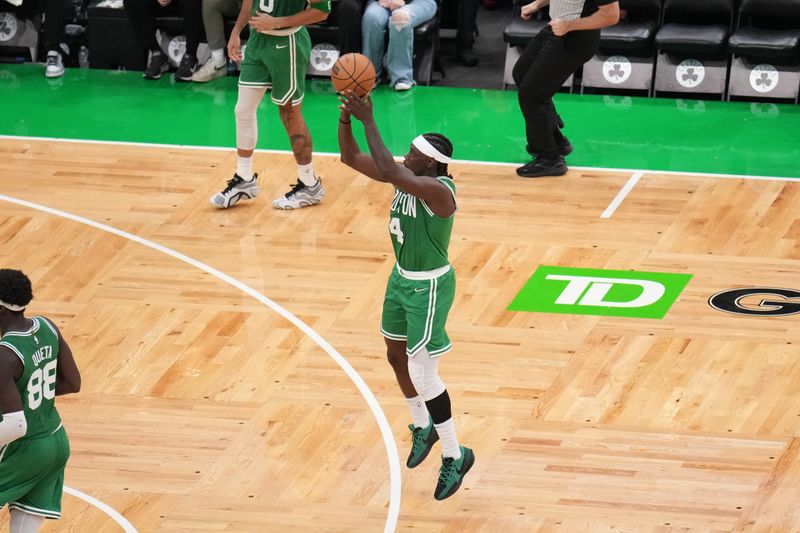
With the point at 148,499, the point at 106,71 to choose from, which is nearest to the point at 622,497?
the point at 148,499

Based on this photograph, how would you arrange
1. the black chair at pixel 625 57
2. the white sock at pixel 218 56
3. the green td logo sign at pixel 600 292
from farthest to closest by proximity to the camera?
1. the white sock at pixel 218 56
2. the black chair at pixel 625 57
3. the green td logo sign at pixel 600 292

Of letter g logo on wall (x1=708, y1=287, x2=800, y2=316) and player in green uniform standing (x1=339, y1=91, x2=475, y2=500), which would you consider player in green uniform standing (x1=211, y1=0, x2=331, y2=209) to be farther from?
player in green uniform standing (x1=339, y1=91, x2=475, y2=500)

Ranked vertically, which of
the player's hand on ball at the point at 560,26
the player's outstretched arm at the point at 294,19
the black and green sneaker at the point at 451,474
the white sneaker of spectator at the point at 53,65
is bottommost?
the white sneaker of spectator at the point at 53,65

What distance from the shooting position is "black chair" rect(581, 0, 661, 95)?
13.6 meters

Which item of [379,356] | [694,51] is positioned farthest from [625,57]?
[379,356]

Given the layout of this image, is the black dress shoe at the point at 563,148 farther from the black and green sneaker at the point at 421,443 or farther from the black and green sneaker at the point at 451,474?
the black and green sneaker at the point at 451,474

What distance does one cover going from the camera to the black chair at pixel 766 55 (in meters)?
13.2

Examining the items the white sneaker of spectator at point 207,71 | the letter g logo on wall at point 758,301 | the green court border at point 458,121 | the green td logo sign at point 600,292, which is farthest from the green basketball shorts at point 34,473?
the white sneaker of spectator at point 207,71

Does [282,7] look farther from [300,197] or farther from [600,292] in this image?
[600,292]

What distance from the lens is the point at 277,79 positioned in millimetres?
10773

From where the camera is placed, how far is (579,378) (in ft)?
28.0

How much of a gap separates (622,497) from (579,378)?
1.30 metres

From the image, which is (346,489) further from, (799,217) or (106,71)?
(106,71)

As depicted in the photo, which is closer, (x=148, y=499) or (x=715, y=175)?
(x=148, y=499)
